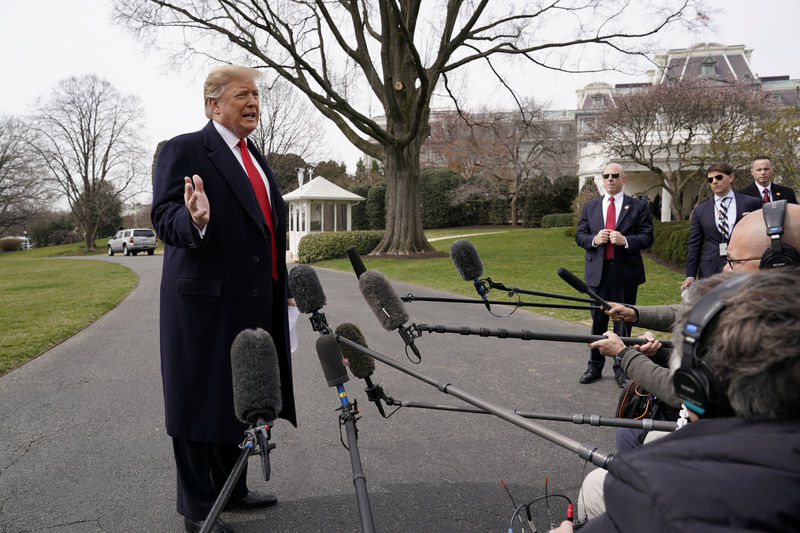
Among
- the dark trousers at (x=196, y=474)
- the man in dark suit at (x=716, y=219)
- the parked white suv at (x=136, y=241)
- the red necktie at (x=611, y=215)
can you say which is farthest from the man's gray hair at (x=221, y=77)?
the parked white suv at (x=136, y=241)

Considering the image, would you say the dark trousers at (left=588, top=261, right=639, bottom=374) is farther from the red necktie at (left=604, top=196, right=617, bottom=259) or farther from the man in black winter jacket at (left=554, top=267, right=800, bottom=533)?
the man in black winter jacket at (left=554, top=267, right=800, bottom=533)

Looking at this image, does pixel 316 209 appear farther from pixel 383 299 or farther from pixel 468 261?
pixel 383 299

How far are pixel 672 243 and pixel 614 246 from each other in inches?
484

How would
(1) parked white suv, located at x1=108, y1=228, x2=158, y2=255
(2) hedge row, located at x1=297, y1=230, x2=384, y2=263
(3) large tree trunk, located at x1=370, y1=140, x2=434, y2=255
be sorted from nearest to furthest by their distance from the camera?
(3) large tree trunk, located at x1=370, y1=140, x2=434, y2=255 → (2) hedge row, located at x1=297, y1=230, x2=384, y2=263 → (1) parked white suv, located at x1=108, y1=228, x2=158, y2=255

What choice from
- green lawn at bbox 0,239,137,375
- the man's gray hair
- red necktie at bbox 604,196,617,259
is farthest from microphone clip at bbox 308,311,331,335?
green lawn at bbox 0,239,137,375

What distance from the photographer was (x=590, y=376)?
5656 millimetres

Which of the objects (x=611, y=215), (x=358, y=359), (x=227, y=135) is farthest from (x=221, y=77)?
(x=611, y=215)

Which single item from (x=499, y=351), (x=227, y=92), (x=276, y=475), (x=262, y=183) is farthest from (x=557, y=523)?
(x=499, y=351)

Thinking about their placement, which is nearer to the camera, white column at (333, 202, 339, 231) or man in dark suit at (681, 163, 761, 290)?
man in dark suit at (681, 163, 761, 290)

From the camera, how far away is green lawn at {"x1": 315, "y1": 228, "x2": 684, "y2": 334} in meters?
12.0

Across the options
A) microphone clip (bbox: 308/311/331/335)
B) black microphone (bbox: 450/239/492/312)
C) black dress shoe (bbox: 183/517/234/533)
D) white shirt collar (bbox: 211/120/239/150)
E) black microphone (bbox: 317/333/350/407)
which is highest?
white shirt collar (bbox: 211/120/239/150)

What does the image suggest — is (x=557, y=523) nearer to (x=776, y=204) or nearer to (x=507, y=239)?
(x=776, y=204)

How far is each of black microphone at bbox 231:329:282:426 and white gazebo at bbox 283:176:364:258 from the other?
25216mm

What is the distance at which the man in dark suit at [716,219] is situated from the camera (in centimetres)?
593
